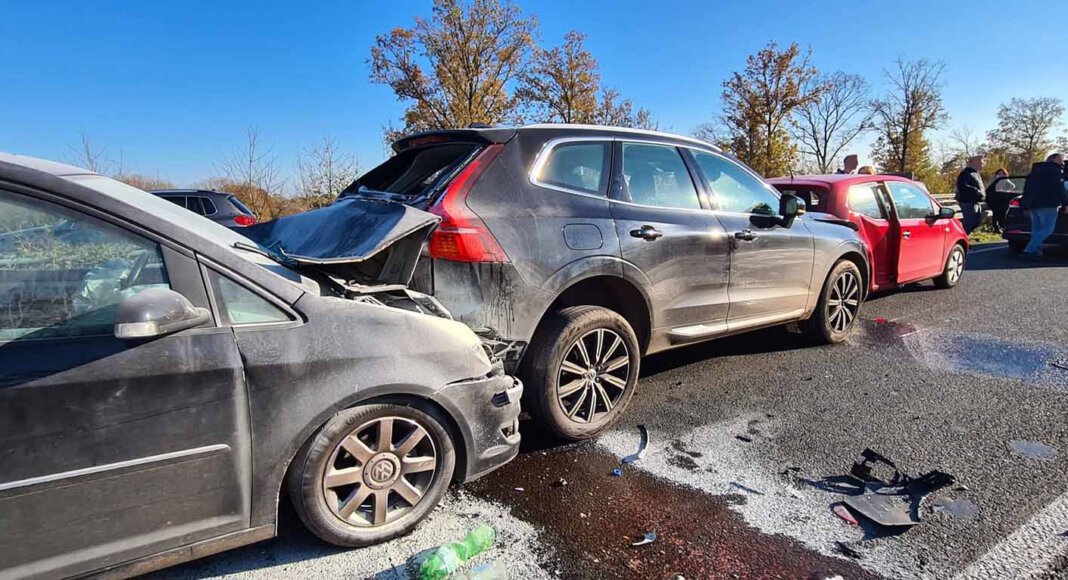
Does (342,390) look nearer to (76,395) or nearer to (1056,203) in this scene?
(76,395)

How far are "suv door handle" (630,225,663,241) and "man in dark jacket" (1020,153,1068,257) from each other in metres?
9.97

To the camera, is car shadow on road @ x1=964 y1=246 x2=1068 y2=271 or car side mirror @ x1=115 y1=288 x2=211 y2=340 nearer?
car side mirror @ x1=115 y1=288 x2=211 y2=340

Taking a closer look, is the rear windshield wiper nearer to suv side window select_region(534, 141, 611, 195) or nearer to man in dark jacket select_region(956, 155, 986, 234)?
suv side window select_region(534, 141, 611, 195)

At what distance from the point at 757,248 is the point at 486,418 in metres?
2.72

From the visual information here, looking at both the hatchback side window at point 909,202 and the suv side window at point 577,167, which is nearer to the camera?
the suv side window at point 577,167

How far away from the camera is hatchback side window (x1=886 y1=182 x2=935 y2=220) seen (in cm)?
659

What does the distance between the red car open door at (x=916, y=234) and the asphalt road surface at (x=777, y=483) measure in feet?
5.88

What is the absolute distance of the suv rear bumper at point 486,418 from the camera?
2.48 metres

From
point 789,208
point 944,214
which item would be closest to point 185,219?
point 789,208

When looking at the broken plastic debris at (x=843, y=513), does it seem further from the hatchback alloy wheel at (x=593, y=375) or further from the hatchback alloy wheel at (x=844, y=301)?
the hatchback alloy wheel at (x=844, y=301)

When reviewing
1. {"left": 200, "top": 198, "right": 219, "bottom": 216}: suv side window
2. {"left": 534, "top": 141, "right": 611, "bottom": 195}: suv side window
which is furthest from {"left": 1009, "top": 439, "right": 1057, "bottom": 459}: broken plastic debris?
{"left": 200, "top": 198, "right": 219, "bottom": 216}: suv side window

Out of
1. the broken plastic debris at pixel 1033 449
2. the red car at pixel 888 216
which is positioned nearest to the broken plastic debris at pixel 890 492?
the broken plastic debris at pixel 1033 449

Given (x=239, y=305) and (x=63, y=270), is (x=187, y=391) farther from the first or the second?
(x=63, y=270)

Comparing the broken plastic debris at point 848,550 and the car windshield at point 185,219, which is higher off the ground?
A: the car windshield at point 185,219
